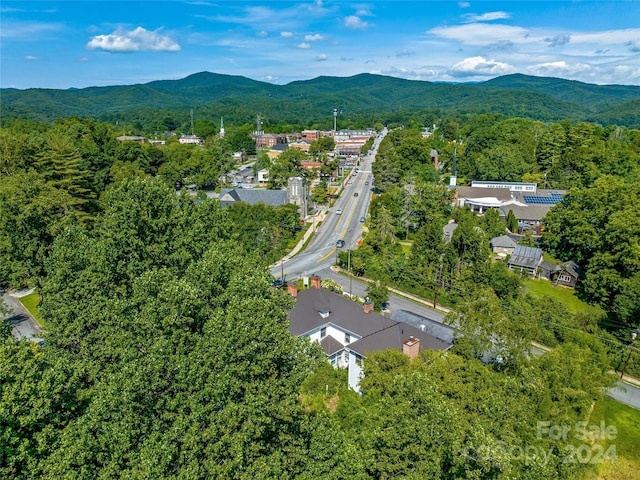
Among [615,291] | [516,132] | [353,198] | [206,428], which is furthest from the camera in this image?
[516,132]

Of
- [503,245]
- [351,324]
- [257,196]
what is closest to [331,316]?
[351,324]

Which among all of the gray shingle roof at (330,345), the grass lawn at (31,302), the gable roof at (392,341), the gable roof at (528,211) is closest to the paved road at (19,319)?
the grass lawn at (31,302)

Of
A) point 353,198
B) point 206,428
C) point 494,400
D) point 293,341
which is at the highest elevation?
point 293,341

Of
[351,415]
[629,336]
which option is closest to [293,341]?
[351,415]

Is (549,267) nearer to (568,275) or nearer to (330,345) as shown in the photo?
(568,275)

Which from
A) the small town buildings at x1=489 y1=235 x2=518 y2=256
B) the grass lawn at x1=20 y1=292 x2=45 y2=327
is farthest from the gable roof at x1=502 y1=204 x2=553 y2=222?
the grass lawn at x1=20 y1=292 x2=45 y2=327

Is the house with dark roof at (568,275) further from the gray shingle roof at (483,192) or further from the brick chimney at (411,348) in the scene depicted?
the gray shingle roof at (483,192)

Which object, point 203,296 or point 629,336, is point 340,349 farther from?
point 629,336
